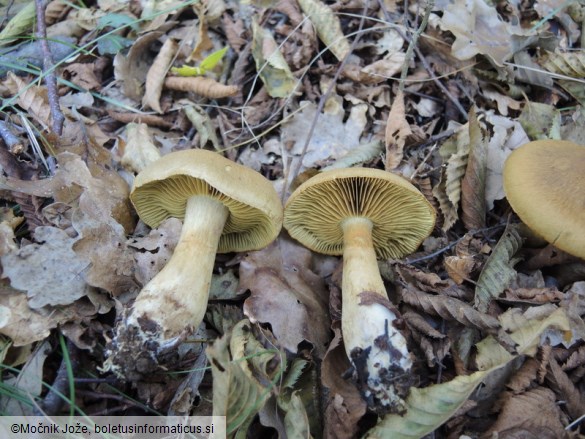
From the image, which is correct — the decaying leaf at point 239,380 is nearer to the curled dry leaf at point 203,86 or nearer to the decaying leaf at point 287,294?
the decaying leaf at point 287,294

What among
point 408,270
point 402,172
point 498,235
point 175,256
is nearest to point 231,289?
point 175,256

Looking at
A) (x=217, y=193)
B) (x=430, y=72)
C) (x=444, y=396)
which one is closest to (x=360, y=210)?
(x=217, y=193)

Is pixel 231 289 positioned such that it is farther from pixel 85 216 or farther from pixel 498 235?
pixel 498 235

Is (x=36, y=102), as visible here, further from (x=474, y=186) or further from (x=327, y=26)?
(x=474, y=186)

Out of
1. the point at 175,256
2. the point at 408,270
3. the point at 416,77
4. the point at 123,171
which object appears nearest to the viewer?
the point at 175,256

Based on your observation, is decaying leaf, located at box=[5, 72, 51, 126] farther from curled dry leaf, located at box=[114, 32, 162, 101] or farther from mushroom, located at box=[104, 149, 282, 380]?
mushroom, located at box=[104, 149, 282, 380]

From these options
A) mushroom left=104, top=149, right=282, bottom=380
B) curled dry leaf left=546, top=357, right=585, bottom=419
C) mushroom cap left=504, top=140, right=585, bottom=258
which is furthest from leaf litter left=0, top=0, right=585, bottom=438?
mushroom cap left=504, top=140, right=585, bottom=258
